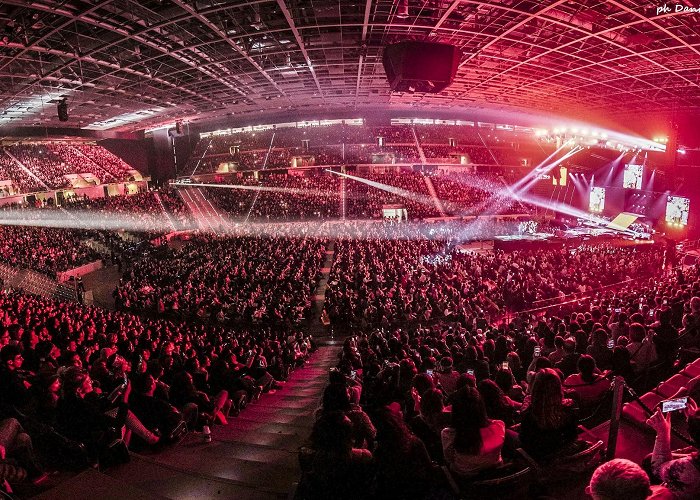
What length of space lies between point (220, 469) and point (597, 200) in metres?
31.1

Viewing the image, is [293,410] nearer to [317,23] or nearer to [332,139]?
[317,23]

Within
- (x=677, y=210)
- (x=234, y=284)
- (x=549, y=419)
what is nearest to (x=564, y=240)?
(x=677, y=210)

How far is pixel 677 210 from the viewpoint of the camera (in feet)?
66.2

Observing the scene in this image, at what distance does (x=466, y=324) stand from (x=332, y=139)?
31.7 m

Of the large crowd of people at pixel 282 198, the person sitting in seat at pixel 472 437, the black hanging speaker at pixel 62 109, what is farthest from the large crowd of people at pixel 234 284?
the large crowd of people at pixel 282 198

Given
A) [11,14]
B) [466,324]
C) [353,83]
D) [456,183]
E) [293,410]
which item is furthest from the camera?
[456,183]

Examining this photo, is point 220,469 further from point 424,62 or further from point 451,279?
point 451,279

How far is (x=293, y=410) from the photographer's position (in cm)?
558

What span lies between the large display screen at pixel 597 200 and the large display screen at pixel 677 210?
5949 millimetres

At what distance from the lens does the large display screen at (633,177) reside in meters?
23.1

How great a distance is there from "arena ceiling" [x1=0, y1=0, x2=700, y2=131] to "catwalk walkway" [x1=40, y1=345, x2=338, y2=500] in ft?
33.9

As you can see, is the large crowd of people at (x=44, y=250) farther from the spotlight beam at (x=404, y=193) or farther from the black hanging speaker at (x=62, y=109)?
the spotlight beam at (x=404, y=193)

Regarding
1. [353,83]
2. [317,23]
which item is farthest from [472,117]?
[317,23]

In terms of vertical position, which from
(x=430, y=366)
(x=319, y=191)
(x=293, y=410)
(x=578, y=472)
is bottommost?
(x=293, y=410)
